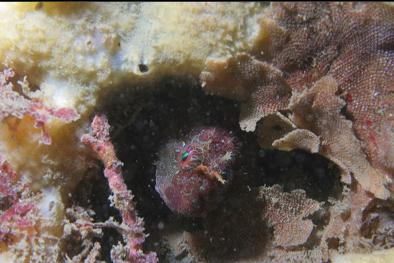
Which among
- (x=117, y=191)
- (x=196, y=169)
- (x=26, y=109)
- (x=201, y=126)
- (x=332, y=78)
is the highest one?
(x=332, y=78)

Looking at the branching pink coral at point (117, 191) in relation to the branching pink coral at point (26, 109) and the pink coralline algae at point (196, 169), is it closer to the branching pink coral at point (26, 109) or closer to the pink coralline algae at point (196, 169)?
the branching pink coral at point (26, 109)

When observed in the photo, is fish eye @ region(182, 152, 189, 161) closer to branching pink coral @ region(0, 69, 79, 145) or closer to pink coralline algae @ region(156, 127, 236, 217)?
pink coralline algae @ region(156, 127, 236, 217)

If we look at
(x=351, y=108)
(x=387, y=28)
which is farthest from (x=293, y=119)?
(x=387, y=28)

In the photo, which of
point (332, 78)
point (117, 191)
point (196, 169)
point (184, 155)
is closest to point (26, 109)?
point (117, 191)

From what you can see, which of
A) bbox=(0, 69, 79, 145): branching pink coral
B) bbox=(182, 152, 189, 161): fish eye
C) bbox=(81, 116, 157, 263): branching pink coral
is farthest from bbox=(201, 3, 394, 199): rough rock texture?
bbox=(0, 69, 79, 145): branching pink coral


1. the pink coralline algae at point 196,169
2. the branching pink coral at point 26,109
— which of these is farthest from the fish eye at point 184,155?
the branching pink coral at point 26,109

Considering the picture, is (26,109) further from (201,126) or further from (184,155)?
(201,126)

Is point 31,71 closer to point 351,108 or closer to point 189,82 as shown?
point 189,82
